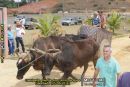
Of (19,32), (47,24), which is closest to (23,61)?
(19,32)

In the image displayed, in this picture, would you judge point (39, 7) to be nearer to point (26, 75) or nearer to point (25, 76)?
point (26, 75)

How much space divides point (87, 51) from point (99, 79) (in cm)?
416

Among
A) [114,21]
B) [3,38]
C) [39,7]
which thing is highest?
[3,38]

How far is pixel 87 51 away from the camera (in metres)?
11.3

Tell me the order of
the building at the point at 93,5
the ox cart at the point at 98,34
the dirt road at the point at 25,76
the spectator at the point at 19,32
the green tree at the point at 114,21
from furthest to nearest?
1. the building at the point at 93,5
2. the green tree at the point at 114,21
3. the spectator at the point at 19,32
4. the ox cart at the point at 98,34
5. the dirt road at the point at 25,76

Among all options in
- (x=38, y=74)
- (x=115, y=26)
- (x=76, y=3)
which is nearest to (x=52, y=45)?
(x=38, y=74)

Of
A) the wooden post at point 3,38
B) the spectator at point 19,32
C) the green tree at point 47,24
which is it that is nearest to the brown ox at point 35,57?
the spectator at point 19,32

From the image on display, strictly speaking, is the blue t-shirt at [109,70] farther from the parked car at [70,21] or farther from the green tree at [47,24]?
the parked car at [70,21]

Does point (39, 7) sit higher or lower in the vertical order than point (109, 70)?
lower

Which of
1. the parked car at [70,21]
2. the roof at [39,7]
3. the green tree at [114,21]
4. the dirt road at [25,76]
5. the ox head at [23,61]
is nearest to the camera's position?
the ox head at [23,61]

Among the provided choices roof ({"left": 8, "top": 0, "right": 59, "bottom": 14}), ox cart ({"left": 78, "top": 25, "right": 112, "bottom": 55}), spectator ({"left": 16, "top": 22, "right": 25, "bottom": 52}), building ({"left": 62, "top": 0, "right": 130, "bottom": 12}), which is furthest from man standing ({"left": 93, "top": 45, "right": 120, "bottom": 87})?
roof ({"left": 8, "top": 0, "right": 59, "bottom": 14})

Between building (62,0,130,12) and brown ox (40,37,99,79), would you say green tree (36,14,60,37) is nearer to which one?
brown ox (40,37,99,79)

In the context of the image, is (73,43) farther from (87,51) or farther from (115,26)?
(115,26)

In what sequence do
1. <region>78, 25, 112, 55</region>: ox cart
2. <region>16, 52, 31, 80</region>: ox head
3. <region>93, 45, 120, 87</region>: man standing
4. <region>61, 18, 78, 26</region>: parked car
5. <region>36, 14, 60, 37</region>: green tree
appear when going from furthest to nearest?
1. <region>61, 18, 78, 26</region>: parked car
2. <region>36, 14, 60, 37</region>: green tree
3. <region>78, 25, 112, 55</region>: ox cart
4. <region>16, 52, 31, 80</region>: ox head
5. <region>93, 45, 120, 87</region>: man standing
